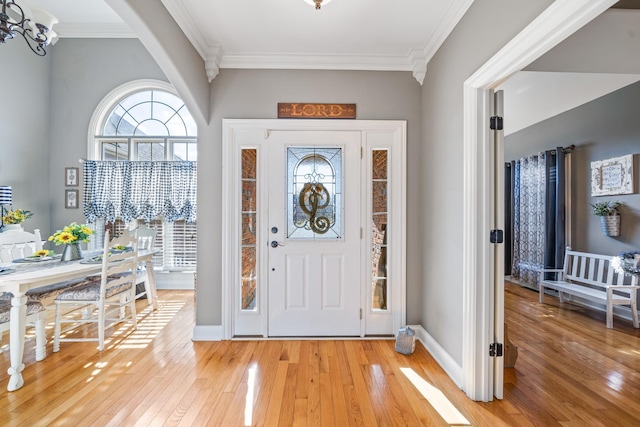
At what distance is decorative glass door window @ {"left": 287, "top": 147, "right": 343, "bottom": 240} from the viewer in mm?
2934

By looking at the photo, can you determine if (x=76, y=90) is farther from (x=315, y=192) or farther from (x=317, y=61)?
(x=315, y=192)

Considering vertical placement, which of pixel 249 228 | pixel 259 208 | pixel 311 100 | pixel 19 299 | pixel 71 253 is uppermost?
pixel 311 100

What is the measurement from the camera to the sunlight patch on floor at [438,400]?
1765 millimetres

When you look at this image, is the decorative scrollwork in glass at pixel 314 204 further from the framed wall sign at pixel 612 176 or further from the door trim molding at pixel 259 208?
the framed wall sign at pixel 612 176

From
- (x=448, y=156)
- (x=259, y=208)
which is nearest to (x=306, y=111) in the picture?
(x=259, y=208)

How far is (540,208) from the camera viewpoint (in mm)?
4781

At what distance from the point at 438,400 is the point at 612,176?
3.94 metres

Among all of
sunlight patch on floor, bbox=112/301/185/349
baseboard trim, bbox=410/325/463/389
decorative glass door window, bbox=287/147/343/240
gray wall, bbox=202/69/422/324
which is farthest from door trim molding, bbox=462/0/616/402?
sunlight patch on floor, bbox=112/301/185/349

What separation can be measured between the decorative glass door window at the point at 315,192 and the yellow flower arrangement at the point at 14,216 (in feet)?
12.6

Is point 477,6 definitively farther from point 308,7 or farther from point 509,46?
point 308,7

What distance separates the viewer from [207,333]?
9.41 feet

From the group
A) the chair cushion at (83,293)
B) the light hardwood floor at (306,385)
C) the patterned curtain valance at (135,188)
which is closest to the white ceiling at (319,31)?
the patterned curtain valance at (135,188)

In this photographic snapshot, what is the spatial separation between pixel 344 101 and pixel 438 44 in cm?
96

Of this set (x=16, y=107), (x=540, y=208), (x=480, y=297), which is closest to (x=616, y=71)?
(x=480, y=297)
